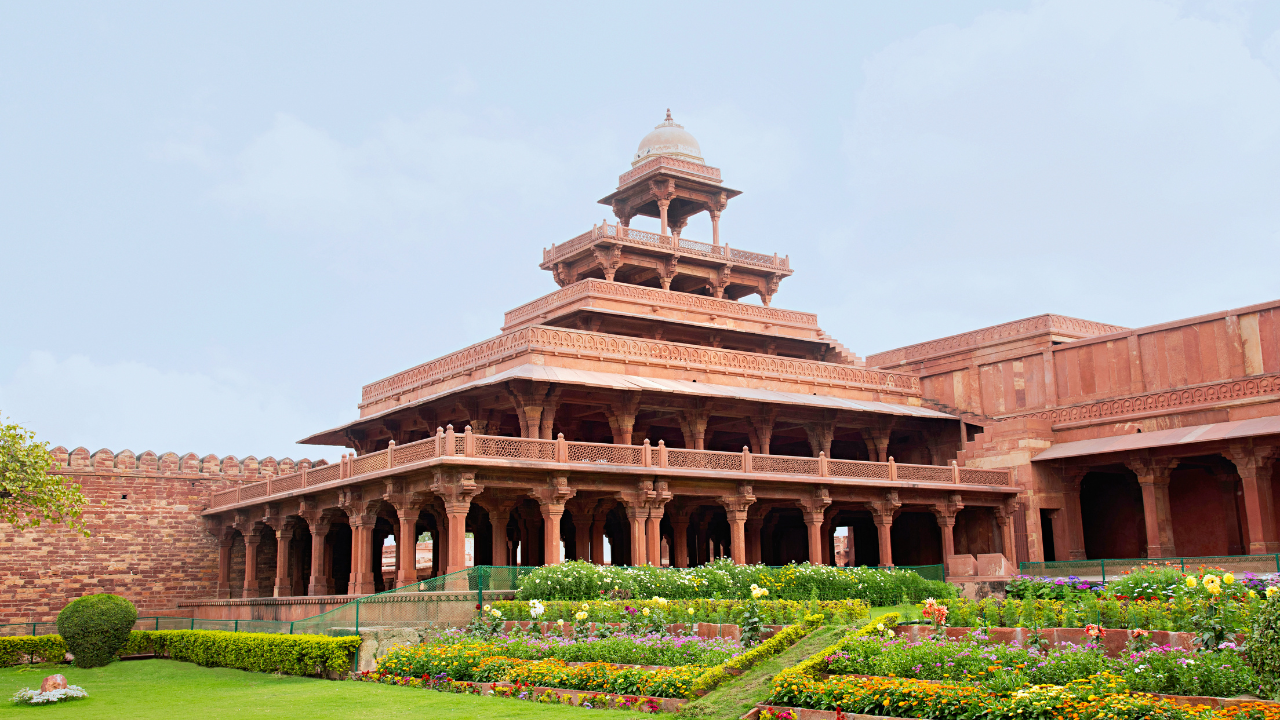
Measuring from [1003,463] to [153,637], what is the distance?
2558cm

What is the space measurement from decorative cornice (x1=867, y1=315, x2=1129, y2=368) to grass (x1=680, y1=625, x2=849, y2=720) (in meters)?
25.9

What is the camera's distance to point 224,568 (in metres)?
40.0

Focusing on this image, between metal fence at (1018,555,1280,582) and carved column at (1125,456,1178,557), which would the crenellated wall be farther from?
carved column at (1125,456,1178,557)

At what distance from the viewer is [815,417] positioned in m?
35.8

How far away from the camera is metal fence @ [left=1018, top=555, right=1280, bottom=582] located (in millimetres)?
26875

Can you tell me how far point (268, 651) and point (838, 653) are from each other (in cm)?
1232

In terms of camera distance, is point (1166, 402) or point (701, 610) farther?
point (1166, 402)

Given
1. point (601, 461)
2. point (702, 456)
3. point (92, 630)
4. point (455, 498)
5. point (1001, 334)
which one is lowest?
point (92, 630)

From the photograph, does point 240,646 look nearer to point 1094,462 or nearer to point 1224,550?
point 1094,462

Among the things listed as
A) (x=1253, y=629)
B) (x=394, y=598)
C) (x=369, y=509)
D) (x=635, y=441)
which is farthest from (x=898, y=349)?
(x=1253, y=629)

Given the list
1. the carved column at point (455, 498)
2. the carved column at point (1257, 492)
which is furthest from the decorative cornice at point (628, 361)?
the carved column at point (1257, 492)

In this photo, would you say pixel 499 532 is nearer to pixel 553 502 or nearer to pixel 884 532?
pixel 553 502

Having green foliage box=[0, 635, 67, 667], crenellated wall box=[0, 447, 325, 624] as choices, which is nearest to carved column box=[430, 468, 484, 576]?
green foliage box=[0, 635, 67, 667]

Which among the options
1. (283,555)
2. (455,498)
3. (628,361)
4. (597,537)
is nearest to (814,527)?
(597,537)
